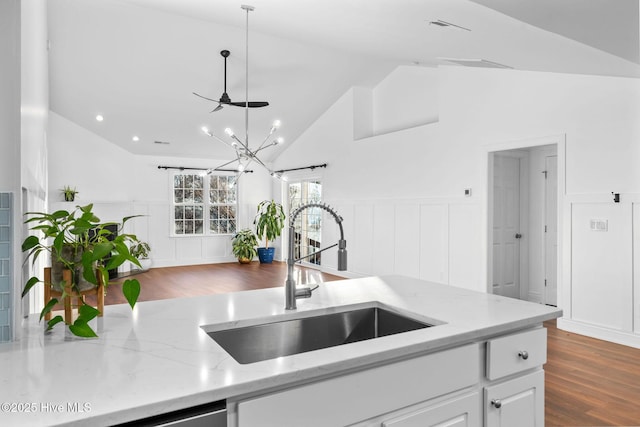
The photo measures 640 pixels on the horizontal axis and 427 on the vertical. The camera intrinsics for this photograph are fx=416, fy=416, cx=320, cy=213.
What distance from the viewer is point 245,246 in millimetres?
9609

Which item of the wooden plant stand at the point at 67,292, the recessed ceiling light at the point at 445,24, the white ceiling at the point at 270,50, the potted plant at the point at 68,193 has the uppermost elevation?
the white ceiling at the point at 270,50

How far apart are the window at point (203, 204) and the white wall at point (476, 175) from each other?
2.80m

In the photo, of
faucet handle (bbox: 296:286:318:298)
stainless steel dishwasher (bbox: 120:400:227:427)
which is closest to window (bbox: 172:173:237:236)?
faucet handle (bbox: 296:286:318:298)

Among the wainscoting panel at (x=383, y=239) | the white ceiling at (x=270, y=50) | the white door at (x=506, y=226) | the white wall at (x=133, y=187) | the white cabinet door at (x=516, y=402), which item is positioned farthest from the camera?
the white wall at (x=133, y=187)

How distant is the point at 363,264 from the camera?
7.43 metres

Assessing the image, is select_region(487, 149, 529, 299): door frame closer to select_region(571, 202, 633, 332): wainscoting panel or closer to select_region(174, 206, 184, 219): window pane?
select_region(571, 202, 633, 332): wainscoting panel

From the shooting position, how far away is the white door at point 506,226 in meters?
5.74

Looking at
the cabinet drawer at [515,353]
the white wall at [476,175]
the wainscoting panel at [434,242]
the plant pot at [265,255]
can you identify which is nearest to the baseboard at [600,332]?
the white wall at [476,175]

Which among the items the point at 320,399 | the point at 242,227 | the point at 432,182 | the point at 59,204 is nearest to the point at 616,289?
the point at 432,182

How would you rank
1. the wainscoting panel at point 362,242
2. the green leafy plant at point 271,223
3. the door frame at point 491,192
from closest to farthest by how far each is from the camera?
1. the door frame at point 491,192
2. the wainscoting panel at point 362,242
3. the green leafy plant at point 271,223

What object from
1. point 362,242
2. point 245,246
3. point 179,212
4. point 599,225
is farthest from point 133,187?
point 599,225

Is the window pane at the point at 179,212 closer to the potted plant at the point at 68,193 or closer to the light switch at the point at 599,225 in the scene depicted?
the potted plant at the point at 68,193

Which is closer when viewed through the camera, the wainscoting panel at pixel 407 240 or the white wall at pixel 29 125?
the white wall at pixel 29 125

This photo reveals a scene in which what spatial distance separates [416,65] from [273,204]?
465 cm
